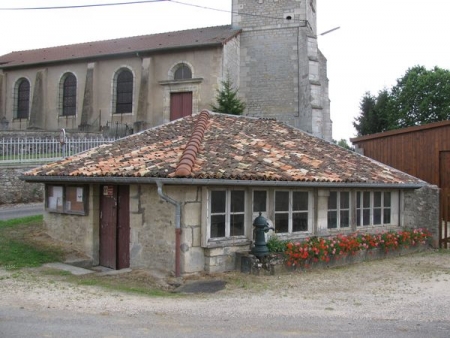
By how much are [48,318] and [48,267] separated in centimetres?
412

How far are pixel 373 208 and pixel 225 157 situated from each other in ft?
16.3

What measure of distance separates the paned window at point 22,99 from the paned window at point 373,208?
2750cm

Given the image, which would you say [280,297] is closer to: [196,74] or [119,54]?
[196,74]

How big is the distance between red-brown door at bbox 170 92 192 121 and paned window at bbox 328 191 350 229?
655 inches

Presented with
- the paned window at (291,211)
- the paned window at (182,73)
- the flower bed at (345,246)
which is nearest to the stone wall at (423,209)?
the flower bed at (345,246)

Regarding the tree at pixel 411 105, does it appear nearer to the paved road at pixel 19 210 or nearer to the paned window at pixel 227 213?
the paved road at pixel 19 210

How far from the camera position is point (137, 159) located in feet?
35.2

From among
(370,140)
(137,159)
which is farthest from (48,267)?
(370,140)

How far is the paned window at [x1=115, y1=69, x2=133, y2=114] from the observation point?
29.8 meters

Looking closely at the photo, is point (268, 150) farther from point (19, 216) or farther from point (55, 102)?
point (55, 102)

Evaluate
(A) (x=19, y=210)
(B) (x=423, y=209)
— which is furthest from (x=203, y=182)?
(A) (x=19, y=210)

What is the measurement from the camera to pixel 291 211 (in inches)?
436

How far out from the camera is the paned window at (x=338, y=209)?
11966 mm

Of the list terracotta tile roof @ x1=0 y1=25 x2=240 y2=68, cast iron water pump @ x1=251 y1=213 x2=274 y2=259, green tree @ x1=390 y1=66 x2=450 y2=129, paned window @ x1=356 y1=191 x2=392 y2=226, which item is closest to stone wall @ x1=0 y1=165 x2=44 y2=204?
cast iron water pump @ x1=251 y1=213 x2=274 y2=259
